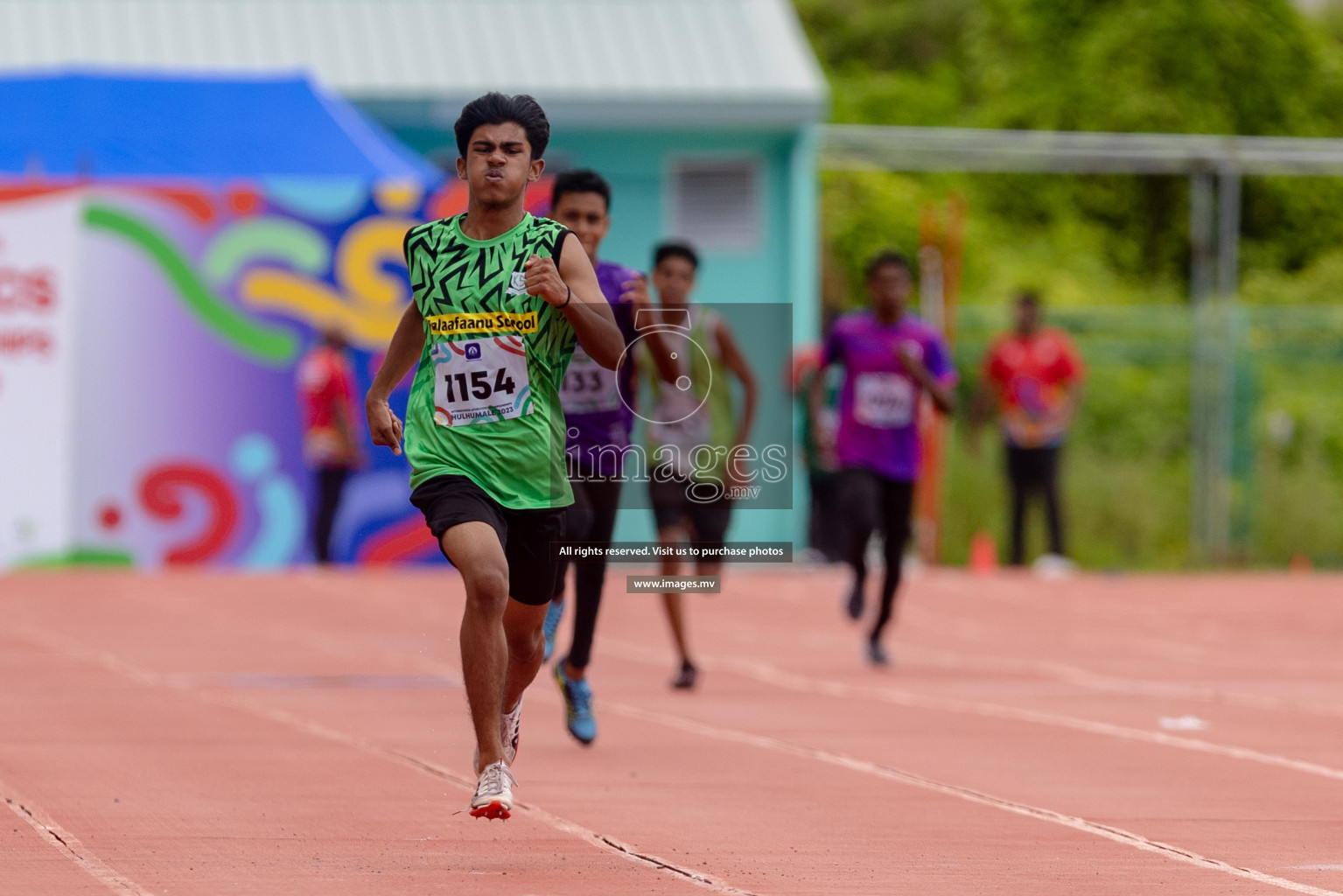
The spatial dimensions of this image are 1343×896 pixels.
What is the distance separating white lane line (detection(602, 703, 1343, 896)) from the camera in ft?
21.3

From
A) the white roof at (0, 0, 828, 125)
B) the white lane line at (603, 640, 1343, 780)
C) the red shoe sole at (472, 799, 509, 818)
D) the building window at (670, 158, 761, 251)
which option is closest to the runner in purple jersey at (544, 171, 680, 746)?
the white lane line at (603, 640, 1343, 780)

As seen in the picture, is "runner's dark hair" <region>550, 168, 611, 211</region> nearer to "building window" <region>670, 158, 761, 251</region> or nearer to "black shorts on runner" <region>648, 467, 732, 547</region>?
"black shorts on runner" <region>648, 467, 732, 547</region>

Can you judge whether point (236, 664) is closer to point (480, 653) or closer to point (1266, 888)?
point (480, 653)

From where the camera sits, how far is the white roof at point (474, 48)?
2162 centimetres

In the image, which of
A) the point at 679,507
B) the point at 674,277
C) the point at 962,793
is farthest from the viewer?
the point at 679,507

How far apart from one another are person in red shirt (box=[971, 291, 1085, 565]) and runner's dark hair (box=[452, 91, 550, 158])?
1333 centimetres

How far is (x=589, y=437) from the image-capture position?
9.20 metres

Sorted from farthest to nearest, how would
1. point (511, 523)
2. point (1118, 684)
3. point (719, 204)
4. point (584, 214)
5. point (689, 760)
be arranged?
point (719, 204)
point (1118, 684)
point (584, 214)
point (689, 760)
point (511, 523)

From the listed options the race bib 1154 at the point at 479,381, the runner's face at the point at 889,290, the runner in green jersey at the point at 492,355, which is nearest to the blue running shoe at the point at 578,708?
the runner in green jersey at the point at 492,355

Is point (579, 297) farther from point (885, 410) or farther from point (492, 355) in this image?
point (885, 410)

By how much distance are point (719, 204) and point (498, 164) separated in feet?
52.7

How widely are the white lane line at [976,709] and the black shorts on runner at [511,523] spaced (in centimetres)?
332

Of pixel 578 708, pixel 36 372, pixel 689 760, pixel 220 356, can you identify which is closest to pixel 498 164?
pixel 689 760

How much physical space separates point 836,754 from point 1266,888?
3085 mm
